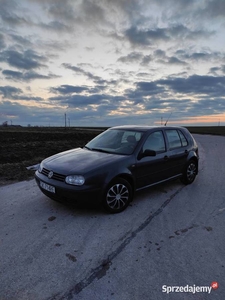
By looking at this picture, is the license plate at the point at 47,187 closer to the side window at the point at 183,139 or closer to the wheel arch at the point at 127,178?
the wheel arch at the point at 127,178

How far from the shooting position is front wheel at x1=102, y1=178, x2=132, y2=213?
412cm

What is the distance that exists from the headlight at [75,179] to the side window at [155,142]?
5.30ft

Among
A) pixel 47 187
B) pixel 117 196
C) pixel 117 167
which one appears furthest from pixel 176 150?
pixel 47 187

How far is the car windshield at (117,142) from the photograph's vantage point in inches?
189

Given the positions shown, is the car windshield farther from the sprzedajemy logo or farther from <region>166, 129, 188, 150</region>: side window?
the sprzedajemy logo

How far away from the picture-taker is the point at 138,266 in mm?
2695

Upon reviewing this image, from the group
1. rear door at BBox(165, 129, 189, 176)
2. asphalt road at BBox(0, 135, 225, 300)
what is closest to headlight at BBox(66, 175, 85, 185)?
asphalt road at BBox(0, 135, 225, 300)

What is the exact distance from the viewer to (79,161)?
434cm

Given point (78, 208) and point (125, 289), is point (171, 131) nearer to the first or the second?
point (78, 208)

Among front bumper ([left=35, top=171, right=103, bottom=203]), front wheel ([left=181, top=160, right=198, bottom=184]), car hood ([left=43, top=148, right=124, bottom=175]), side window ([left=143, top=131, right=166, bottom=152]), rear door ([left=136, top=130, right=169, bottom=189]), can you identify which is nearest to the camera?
front bumper ([left=35, top=171, right=103, bottom=203])

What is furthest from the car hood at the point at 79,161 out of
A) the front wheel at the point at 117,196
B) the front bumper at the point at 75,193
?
the front wheel at the point at 117,196

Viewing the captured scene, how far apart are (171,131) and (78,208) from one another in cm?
306

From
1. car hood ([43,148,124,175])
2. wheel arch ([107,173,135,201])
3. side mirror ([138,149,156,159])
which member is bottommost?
wheel arch ([107,173,135,201])

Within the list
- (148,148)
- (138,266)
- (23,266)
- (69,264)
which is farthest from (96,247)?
(148,148)
